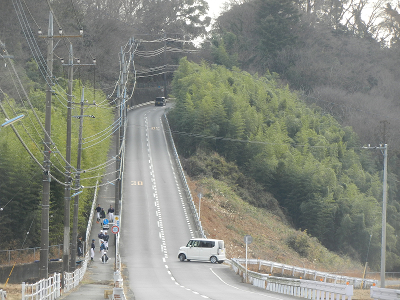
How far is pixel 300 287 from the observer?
68.1 ft

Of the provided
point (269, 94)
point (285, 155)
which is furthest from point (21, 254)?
point (269, 94)

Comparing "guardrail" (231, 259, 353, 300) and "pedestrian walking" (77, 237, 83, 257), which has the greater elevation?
"guardrail" (231, 259, 353, 300)

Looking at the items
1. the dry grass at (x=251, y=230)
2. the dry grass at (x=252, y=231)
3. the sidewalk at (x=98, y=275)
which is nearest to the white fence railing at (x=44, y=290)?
the sidewalk at (x=98, y=275)

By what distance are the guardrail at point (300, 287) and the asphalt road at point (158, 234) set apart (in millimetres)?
639

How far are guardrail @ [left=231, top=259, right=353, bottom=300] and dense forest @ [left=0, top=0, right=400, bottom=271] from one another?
625 inches

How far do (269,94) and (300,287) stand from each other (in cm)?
5897

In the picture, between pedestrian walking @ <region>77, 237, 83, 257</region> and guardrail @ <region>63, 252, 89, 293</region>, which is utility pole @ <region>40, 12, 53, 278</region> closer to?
guardrail @ <region>63, 252, 89, 293</region>

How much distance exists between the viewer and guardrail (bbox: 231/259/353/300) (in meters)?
18.0

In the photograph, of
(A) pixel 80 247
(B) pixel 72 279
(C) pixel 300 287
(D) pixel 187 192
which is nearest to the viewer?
(C) pixel 300 287

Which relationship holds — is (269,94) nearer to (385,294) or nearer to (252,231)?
(252,231)

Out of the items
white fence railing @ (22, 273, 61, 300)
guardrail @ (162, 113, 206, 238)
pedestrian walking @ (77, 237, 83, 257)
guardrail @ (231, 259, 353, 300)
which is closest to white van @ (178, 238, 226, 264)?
guardrail @ (162, 113, 206, 238)

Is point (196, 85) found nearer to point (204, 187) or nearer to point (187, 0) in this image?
point (204, 187)

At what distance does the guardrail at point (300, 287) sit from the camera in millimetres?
17953

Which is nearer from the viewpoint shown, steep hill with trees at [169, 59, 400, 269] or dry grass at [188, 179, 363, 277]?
dry grass at [188, 179, 363, 277]
